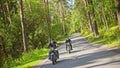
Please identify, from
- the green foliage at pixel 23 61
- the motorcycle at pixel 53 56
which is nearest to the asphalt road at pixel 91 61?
the motorcycle at pixel 53 56

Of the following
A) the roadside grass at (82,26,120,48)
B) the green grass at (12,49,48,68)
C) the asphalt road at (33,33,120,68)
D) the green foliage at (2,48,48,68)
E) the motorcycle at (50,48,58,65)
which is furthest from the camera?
the roadside grass at (82,26,120,48)

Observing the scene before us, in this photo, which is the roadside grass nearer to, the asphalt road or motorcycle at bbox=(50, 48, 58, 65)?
the asphalt road

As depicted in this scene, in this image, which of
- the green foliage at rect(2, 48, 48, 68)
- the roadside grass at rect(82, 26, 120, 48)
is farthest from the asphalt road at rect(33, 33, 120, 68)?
the roadside grass at rect(82, 26, 120, 48)

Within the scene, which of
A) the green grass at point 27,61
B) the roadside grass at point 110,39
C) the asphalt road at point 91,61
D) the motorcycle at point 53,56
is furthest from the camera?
the roadside grass at point 110,39

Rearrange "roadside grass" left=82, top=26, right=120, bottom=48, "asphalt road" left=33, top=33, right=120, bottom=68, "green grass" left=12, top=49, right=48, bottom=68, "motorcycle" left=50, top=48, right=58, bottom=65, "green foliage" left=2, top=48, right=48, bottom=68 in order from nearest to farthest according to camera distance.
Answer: "asphalt road" left=33, top=33, right=120, bottom=68 → "motorcycle" left=50, top=48, right=58, bottom=65 → "green grass" left=12, top=49, right=48, bottom=68 → "green foliage" left=2, top=48, right=48, bottom=68 → "roadside grass" left=82, top=26, right=120, bottom=48

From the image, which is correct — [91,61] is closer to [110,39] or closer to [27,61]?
[27,61]

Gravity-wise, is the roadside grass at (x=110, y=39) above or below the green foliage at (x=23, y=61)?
above

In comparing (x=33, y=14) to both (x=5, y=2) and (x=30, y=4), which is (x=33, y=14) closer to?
(x=30, y=4)

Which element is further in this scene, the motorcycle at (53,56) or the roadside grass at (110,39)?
the roadside grass at (110,39)

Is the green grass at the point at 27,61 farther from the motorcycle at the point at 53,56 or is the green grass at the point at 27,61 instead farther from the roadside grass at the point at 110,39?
the roadside grass at the point at 110,39

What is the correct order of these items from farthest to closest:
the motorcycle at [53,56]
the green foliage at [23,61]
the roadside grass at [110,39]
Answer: the roadside grass at [110,39]
the green foliage at [23,61]
the motorcycle at [53,56]

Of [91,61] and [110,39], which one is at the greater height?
[91,61]

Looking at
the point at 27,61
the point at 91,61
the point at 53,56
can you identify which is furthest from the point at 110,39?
the point at 91,61

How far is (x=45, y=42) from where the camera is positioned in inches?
1953
